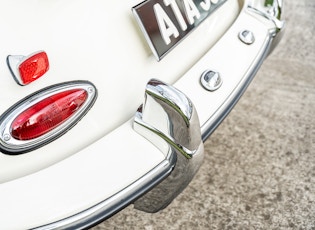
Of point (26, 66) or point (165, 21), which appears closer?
point (26, 66)

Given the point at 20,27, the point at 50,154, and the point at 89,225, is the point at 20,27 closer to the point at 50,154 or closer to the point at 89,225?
the point at 50,154

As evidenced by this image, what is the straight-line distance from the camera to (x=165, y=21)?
170cm

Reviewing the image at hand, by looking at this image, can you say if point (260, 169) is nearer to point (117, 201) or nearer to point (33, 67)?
point (117, 201)

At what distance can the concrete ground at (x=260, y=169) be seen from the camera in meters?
2.29

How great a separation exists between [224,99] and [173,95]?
39 centimetres

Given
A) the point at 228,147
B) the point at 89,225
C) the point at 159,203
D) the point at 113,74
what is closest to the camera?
the point at 89,225

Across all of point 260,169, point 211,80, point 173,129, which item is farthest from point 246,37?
point 260,169

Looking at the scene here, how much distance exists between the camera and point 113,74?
1.60 meters

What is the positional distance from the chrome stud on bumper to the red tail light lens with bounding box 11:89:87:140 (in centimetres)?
22

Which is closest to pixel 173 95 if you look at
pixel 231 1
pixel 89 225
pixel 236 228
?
Result: pixel 89 225

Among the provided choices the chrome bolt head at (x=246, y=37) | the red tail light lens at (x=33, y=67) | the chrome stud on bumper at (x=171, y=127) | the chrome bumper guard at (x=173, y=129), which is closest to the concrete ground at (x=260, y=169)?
the chrome bumper guard at (x=173, y=129)

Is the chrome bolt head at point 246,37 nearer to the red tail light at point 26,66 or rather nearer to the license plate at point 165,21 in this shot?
the license plate at point 165,21

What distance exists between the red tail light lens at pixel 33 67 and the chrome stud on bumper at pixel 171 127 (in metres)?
0.33

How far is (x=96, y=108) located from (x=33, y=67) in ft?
0.84
